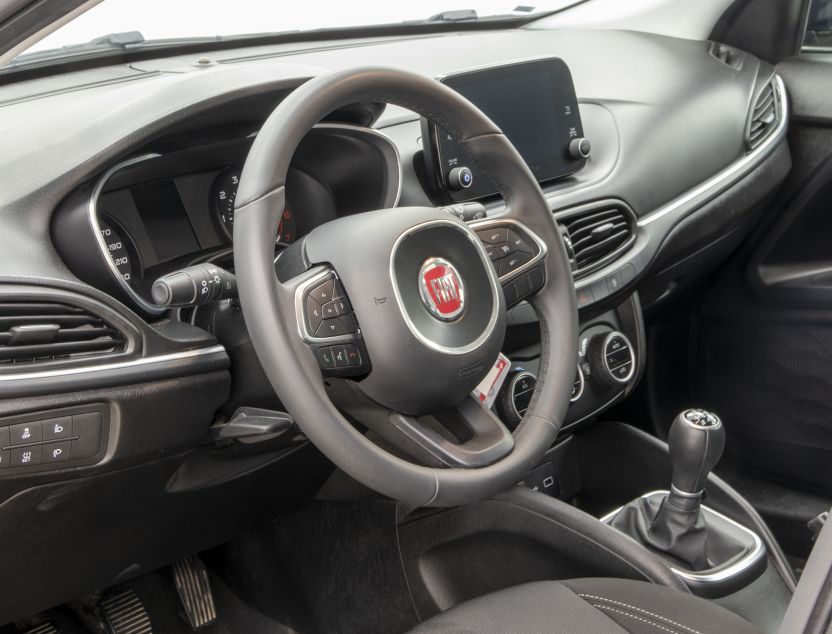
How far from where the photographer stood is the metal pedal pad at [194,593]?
1849mm

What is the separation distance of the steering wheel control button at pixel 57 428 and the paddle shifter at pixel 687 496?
92cm

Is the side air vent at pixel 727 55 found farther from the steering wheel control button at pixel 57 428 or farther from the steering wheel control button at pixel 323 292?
the steering wheel control button at pixel 57 428

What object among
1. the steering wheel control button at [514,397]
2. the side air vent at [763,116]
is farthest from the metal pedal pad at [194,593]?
the side air vent at [763,116]

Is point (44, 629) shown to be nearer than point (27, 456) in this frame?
No

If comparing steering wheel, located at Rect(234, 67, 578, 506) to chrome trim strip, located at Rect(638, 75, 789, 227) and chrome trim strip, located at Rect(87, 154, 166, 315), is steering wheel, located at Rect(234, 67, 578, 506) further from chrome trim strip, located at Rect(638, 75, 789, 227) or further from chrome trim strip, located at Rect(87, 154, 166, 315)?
chrome trim strip, located at Rect(638, 75, 789, 227)

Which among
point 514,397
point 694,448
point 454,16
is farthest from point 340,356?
point 454,16

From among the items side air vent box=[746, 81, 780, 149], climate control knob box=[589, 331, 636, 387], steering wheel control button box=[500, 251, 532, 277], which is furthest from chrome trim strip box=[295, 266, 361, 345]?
side air vent box=[746, 81, 780, 149]

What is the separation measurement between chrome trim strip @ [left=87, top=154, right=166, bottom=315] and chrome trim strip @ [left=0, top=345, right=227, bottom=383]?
0.22 feet

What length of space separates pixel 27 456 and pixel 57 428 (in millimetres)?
42

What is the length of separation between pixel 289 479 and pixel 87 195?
2.15 feet

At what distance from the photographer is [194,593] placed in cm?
186

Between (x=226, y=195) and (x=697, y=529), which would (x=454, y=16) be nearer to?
(x=226, y=195)

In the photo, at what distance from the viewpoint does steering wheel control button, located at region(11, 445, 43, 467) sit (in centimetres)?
104

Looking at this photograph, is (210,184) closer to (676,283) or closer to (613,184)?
(613,184)
